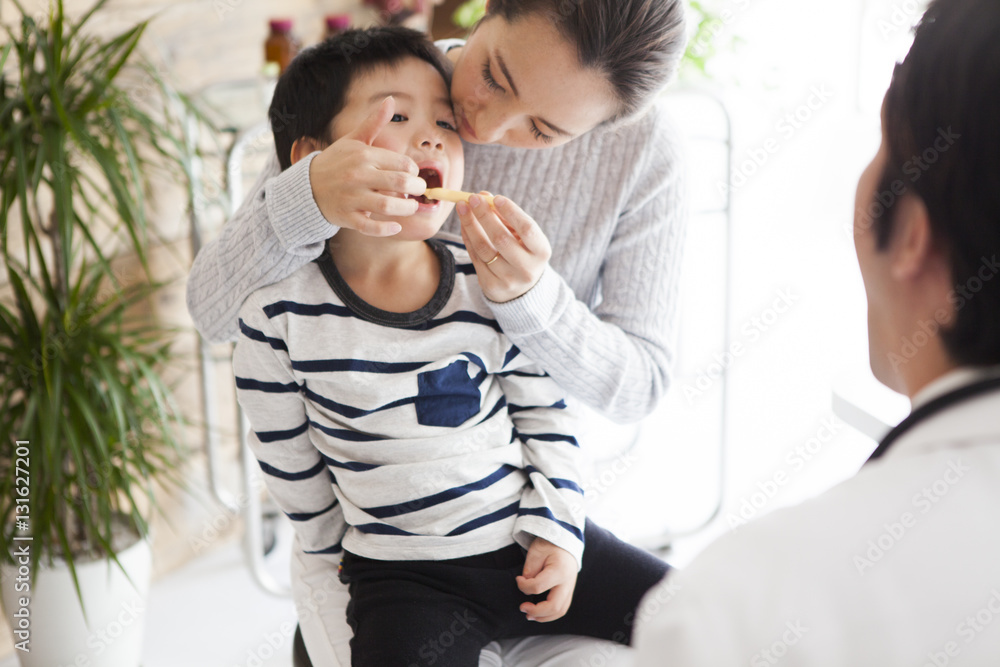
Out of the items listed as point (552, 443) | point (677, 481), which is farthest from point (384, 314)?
point (677, 481)

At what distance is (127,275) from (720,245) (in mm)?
2109

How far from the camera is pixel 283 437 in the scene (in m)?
1.18

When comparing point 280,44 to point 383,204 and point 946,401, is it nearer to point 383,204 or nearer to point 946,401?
point 383,204

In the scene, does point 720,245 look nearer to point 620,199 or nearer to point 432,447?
point 620,199

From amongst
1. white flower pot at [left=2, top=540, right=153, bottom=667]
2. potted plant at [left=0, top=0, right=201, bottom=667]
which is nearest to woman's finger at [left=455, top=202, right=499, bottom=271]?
potted plant at [left=0, top=0, right=201, bottom=667]

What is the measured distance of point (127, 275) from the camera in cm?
203

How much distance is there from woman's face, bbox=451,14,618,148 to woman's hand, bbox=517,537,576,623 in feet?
1.85

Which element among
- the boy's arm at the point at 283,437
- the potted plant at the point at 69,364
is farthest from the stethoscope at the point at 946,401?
the potted plant at the point at 69,364

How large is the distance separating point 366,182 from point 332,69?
26cm

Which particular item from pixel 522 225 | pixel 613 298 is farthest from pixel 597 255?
pixel 522 225

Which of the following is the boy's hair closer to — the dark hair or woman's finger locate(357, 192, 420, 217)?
woman's finger locate(357, 192, 420, 217)

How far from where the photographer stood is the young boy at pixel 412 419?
111 cm

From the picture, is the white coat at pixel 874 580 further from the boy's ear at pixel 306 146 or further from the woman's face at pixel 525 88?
the boy's ear at pixel 306 146

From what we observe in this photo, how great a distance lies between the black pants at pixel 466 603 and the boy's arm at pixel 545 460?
Result: 6 centimetres
